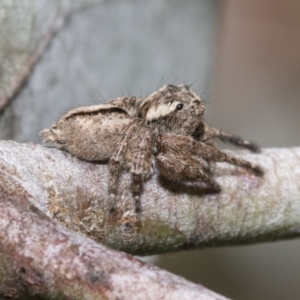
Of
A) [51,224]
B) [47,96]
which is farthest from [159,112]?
[47,96]

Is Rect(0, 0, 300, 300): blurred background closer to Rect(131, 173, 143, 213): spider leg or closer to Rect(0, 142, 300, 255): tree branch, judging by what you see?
Rect(0, 142, 300, 255): tree branch

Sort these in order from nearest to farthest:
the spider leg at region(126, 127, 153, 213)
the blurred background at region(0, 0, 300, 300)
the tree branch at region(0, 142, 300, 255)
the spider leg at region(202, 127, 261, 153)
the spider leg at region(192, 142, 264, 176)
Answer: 1. the tree branch at region(0, 142, 300, 255)
2. the spider leg at region(126, 127, 153, 213)
3. the spider leg at region(192, 142, 264, 176)
4. the spider leg at region(202, 127, 261, 153)
5. the blurred background at region(0, 0, 300, 300)

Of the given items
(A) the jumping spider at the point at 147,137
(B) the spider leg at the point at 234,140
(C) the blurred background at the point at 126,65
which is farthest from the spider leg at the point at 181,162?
(C) the blurred background at the point at 126,65

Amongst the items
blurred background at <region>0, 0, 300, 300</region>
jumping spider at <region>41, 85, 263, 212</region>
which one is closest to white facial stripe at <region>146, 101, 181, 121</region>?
jumping spider at <region>41, 85, 263, 212</region>

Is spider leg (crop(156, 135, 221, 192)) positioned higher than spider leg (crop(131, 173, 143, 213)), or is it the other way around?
spider leg (crop(156, 135, 221, 192))

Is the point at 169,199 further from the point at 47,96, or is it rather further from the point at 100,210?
the point at 47,96

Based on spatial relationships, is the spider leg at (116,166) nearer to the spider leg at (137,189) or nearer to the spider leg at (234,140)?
the spider leg at (137,189)

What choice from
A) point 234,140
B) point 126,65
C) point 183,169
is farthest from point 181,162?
point 126,65
